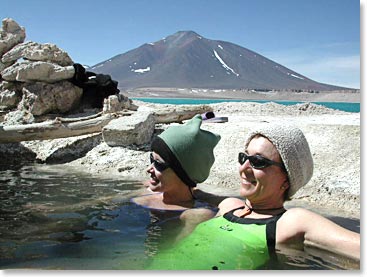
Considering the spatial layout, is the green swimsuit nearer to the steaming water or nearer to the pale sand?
the steaming water

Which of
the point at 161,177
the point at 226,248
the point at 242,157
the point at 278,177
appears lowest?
the point at 226,248

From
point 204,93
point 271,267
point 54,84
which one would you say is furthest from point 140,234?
point 204,93

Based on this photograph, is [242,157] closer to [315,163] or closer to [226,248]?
[226,248]

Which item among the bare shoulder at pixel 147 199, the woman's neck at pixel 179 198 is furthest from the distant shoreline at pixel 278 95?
the woman's neck at pixel 179 198

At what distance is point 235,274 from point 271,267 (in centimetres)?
44

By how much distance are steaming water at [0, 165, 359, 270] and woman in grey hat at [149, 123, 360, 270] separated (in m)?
0.11

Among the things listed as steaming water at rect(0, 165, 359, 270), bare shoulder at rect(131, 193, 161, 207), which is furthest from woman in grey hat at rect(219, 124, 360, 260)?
bare shoulder at rect(131, 193, 161, 207)

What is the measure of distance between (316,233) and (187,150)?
1202 millimetres

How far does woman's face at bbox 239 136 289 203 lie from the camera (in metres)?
2.51

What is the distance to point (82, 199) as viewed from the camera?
437 centimetres

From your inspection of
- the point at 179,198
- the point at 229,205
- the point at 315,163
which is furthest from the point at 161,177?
the point at 315,163

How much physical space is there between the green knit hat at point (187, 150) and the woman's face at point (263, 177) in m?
0.72

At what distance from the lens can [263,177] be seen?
2.52m

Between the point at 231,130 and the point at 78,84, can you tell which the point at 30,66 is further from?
the point at 231,130
